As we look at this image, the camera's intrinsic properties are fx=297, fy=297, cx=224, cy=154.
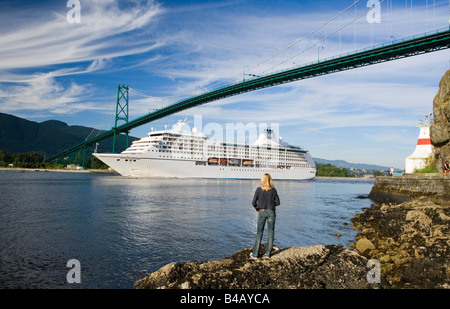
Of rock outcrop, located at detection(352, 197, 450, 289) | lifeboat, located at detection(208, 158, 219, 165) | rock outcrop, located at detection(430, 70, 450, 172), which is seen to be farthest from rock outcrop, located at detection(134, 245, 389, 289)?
lifeboat, located at detection(208, 158, 219, 165)

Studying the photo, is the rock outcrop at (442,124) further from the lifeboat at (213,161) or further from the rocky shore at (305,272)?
the lifeboat at (213,161)

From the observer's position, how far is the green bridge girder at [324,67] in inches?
922

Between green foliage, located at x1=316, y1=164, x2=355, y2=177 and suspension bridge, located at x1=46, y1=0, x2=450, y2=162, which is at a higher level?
suspension bridge, located at x1=46, y1=0, x2=450, y2=162

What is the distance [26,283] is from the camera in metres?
5.02

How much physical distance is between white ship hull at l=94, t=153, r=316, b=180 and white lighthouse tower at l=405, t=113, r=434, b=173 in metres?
30.4

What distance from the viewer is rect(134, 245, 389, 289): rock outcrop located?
3.85 meters

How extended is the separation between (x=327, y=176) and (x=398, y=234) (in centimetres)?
9683

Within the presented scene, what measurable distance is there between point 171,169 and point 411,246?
126 ft

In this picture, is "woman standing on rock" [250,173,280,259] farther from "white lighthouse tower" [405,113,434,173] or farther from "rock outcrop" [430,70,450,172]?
"white lighthouse tower" [405,113,434,173]

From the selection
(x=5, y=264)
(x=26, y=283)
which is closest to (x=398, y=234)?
(x=26, y=283)

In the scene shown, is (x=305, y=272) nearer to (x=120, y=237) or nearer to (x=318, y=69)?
(x=120, y=237)

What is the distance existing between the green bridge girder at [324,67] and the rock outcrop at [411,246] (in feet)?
57.2

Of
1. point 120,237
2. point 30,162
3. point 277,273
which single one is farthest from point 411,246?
point 30,162
